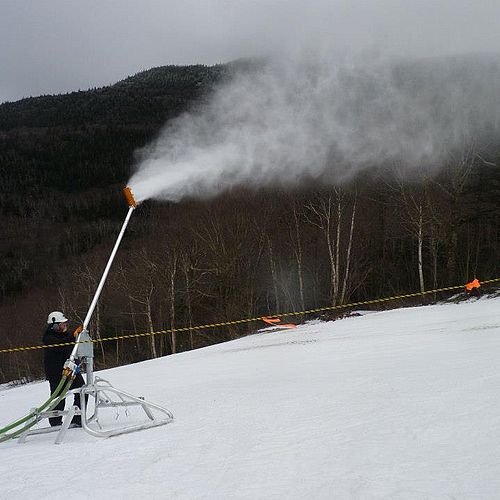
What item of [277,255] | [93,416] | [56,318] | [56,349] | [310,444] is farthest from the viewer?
[277,255]

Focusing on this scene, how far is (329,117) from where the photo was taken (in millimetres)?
21125

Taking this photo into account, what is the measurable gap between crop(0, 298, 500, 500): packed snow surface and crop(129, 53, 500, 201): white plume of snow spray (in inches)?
296

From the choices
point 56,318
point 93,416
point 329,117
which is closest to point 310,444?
point 93,416

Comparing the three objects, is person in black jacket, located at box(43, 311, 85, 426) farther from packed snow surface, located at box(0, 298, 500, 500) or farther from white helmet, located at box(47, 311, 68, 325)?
packed snow surface, located at box(0, 298, 500, 500)

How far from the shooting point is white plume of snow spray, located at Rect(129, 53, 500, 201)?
1723 centimetres

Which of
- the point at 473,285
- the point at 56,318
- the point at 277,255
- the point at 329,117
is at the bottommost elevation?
the point at 473,285

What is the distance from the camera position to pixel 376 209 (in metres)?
33.8

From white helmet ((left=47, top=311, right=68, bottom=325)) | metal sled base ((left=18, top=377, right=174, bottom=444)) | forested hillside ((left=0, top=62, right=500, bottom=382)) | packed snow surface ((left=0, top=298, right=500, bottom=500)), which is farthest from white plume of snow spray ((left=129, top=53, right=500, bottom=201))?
metal sled base ((left=18, top=377, right=174, bottom=444))

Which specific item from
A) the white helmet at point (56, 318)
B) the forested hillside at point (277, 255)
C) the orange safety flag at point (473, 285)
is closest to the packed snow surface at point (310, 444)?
the white helmet at point (56, 318)

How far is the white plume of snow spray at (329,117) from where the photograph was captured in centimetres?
1723

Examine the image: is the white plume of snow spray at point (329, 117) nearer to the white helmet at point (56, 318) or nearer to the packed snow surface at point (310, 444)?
the white helmet at point (56, 318)

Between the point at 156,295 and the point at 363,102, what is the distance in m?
20.9

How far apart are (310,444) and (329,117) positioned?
1857 cm

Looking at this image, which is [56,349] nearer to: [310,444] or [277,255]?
[310,444]
